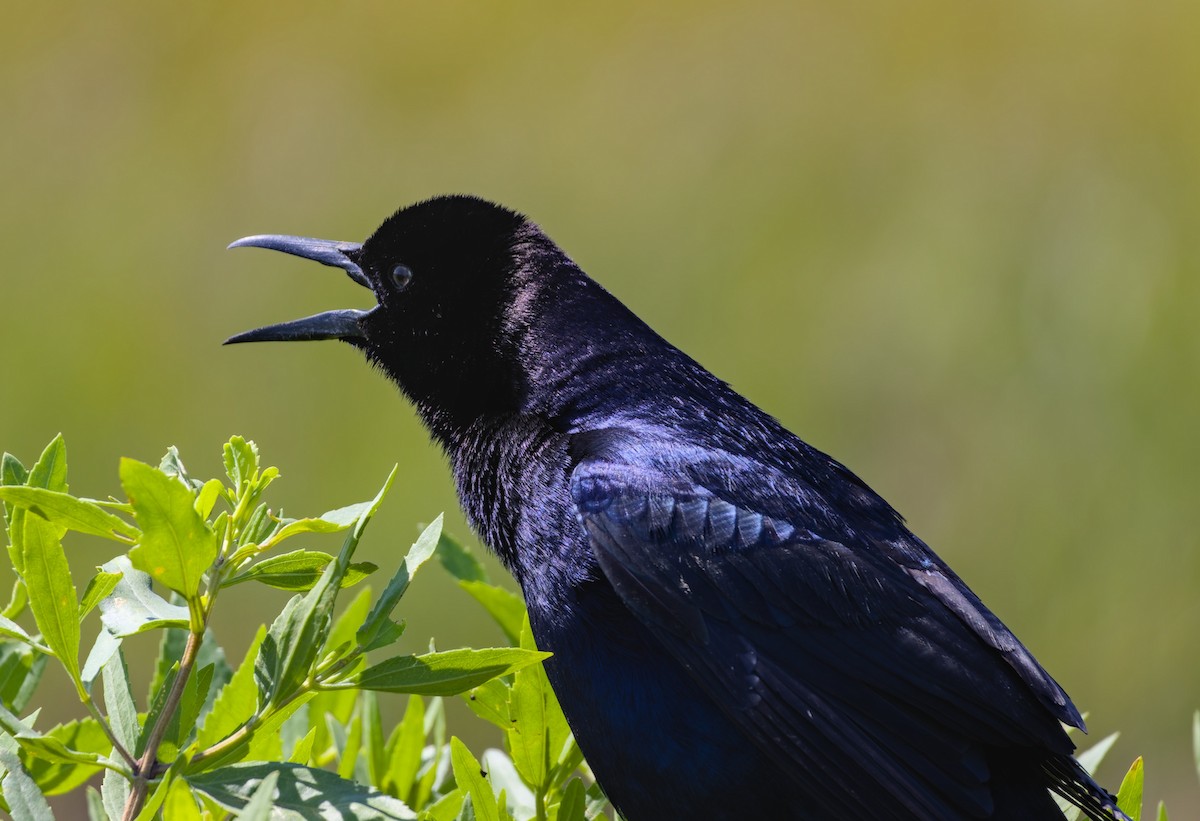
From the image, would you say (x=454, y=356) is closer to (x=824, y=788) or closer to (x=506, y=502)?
(x=506, y=502)

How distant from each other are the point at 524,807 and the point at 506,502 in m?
0.70

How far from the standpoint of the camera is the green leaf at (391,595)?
5.27 ft

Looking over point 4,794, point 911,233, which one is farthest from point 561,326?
point 911,233

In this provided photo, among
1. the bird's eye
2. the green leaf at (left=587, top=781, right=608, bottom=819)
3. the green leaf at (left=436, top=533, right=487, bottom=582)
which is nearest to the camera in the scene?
the green leaf at (left=436, top=533, right=487, bottom=582)

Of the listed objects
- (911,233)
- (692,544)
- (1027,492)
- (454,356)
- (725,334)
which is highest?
(911,233)

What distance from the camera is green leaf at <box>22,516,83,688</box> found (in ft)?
5.23

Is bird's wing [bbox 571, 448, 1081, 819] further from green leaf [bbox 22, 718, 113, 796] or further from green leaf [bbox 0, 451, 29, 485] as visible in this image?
green leaf [bbox 0, 451, 29, 485]

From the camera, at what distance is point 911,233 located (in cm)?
784

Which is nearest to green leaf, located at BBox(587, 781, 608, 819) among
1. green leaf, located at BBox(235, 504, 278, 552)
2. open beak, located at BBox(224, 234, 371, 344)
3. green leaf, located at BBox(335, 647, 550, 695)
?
green leaf, located at BBox(335, 647, 550, 695)

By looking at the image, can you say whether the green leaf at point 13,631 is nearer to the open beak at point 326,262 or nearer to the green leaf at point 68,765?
the green leaf at point 68,765

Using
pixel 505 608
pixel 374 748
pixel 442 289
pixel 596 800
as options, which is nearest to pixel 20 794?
pixel 374 748

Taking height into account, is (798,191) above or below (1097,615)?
above

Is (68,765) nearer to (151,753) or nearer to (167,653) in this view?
(167,653)

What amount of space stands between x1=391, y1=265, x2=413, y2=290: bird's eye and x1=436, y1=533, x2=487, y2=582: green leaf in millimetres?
1180
